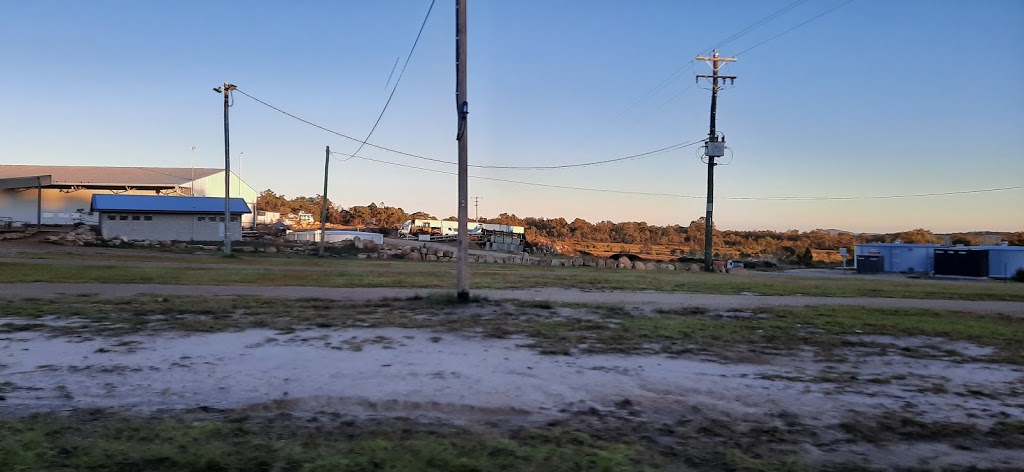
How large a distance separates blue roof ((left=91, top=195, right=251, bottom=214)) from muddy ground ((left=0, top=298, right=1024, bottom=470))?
45065mm

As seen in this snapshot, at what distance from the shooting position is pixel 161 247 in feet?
150

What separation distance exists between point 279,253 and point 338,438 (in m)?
42.0

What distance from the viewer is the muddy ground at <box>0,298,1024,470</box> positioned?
606 centimetres

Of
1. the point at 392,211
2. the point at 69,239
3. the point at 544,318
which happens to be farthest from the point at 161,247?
the point at 392,211

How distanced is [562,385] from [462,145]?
375 inches

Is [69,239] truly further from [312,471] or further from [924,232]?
[924,232]

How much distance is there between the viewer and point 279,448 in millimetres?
5262

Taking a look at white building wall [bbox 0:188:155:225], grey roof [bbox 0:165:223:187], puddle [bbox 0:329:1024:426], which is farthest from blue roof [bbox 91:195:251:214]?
puddle [bbox 0:329:1024:426]

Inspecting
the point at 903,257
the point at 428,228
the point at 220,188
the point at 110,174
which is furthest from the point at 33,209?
the point at 903,257

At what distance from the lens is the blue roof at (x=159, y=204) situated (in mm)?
52781

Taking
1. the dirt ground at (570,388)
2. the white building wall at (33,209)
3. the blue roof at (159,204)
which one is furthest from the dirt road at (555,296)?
the white building wall at (33,209)

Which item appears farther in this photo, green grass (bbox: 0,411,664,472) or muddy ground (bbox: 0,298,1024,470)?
muddy ground (bbox: 0,298,1024,470)

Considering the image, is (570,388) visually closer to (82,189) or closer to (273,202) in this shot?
(82,189)

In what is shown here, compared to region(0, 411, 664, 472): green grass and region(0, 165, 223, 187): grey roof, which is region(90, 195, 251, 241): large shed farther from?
region(0, 411, 664, 472): green grass
